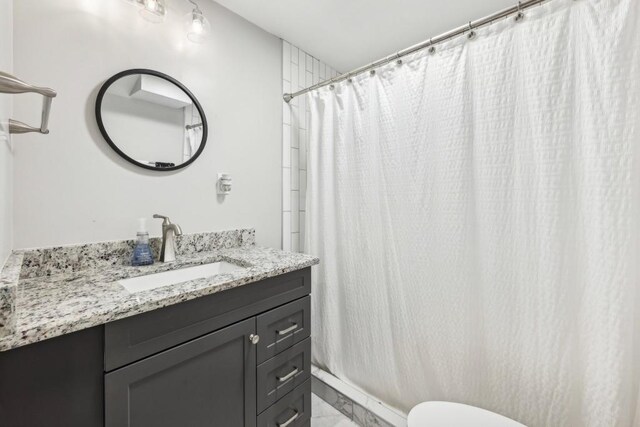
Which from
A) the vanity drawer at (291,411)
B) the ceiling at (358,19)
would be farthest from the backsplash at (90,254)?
the ceiling at (358,19)

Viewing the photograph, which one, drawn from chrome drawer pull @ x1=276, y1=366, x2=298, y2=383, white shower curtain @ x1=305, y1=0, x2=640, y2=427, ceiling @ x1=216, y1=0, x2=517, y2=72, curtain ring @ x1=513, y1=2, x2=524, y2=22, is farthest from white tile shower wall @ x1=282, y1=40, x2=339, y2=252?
curtain ring @ x1=513, y1=2, x2=524, y2=22

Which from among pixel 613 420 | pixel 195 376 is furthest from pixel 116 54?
pixel 613 420

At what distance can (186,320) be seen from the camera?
808 millimetres

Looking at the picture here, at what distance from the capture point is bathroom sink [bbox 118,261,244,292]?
100 cm

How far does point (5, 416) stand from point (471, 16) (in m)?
2.34

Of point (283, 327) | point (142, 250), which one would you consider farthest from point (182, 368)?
point (142, 250)

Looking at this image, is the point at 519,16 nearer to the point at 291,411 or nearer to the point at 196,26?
the point at 196,26

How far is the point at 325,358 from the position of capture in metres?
1.66

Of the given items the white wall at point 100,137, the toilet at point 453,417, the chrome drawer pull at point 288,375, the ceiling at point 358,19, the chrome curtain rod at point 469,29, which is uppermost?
the ceiling at point 358,19

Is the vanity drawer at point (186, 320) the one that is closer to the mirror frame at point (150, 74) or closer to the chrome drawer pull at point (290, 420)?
the chrome drawer pull at point (290, 420)

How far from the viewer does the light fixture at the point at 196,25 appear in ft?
4.02

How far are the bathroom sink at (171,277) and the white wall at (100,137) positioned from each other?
0.23 m

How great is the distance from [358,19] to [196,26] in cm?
88

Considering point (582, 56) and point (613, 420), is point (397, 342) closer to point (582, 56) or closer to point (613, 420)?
point (613, 420)
